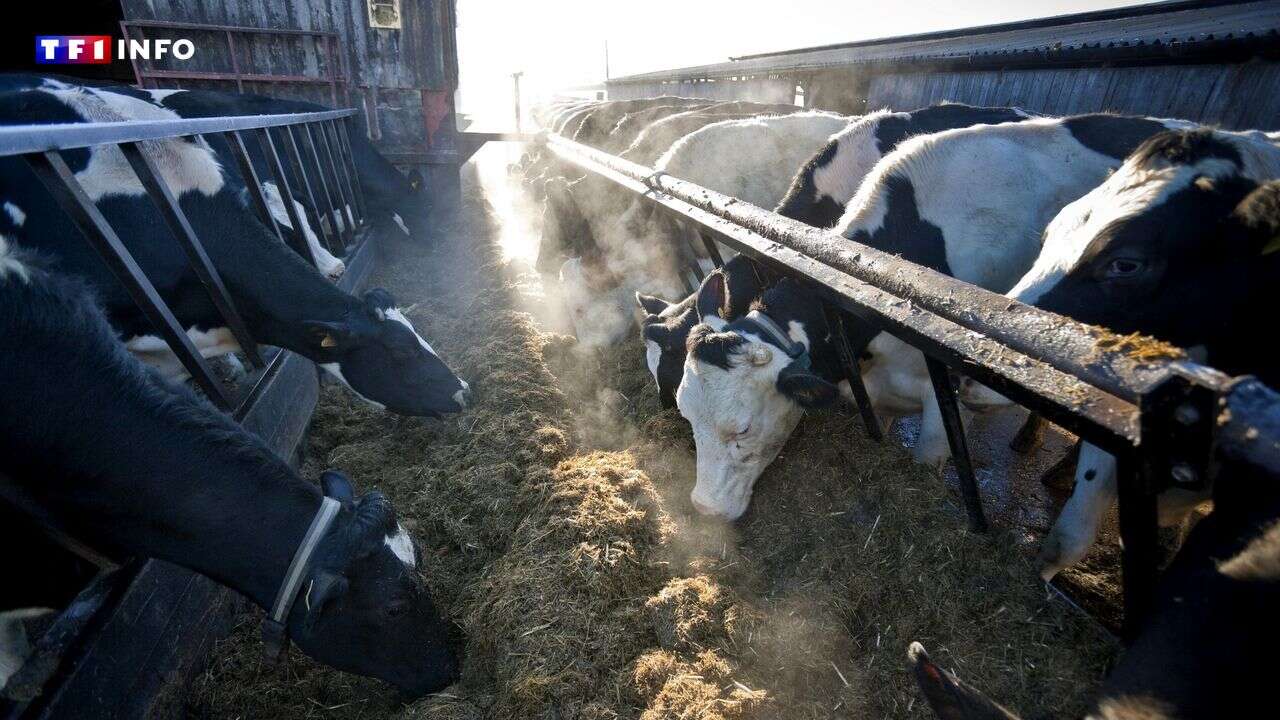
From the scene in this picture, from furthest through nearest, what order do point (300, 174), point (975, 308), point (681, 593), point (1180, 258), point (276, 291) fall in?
1. point (300, 174)
2. point (276, 291)
3. point (681, 593)
4. point (1180, 258)
5. point (975, 308)

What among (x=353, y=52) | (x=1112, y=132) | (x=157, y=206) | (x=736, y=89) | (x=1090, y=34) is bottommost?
(x=157, y=206)

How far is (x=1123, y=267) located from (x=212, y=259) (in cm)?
555

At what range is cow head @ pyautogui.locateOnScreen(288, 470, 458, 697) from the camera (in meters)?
2.26

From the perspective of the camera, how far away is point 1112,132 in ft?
13.6

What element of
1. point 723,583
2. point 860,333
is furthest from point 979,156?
point 723,583

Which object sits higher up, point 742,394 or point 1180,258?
point 1180,258

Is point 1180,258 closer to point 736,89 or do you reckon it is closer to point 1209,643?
point 1209,643

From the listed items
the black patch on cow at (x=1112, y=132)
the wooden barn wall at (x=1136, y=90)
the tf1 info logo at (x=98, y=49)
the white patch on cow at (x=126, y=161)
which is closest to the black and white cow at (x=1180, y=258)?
the black patch on cow at (x=1112, y=132)

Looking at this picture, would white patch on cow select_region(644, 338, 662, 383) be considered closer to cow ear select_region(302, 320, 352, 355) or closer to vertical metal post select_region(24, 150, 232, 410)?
cow ear select_region(302, 320, 352, 355)

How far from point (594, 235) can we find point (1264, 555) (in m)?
6.30

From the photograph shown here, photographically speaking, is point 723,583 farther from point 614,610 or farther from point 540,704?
point 540,704

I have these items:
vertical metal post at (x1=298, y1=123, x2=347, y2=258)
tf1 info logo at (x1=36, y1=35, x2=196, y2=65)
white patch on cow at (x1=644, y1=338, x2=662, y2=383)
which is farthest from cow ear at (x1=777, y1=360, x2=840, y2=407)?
tf1 info logo at (x1=36, y1=35, x2=196, y2=65)

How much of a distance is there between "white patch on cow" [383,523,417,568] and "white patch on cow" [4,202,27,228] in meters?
3.53

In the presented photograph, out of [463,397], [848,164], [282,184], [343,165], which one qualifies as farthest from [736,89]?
[463,397]
